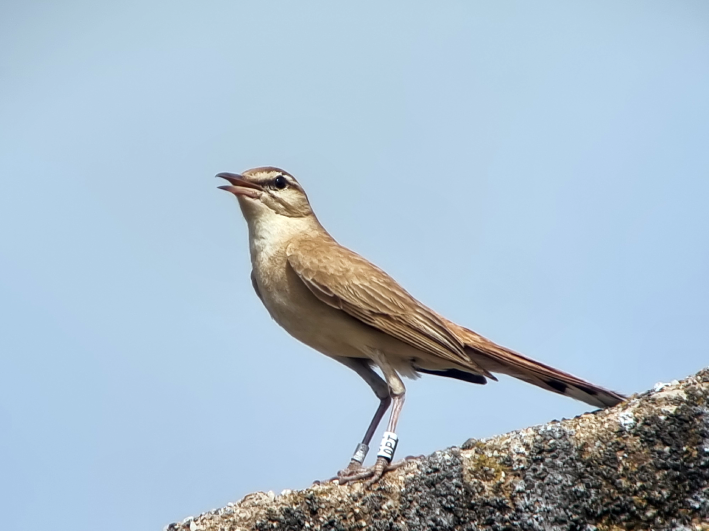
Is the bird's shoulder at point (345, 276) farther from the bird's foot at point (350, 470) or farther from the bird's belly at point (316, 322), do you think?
the bird's foot at point (350, 470)

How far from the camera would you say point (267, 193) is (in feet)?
29.7

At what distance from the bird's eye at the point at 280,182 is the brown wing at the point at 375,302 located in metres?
1.13

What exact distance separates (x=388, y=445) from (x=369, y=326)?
1.47 metres

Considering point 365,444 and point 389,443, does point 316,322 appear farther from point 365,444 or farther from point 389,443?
point 389,443

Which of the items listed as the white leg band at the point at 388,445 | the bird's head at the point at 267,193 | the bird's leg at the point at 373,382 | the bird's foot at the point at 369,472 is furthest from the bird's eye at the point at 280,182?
the bird's foot at the point at 369,472

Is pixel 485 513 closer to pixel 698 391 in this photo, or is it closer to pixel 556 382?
pixel 698 391

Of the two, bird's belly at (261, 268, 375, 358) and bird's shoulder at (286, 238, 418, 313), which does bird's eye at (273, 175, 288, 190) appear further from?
bird's belly at (261, 268, 375, 358)

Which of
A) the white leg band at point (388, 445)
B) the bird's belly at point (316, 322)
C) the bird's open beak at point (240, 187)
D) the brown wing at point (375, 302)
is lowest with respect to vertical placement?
the white leg band at point (388, 445)

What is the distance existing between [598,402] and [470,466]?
309 cm

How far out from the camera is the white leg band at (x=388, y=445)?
256 inches

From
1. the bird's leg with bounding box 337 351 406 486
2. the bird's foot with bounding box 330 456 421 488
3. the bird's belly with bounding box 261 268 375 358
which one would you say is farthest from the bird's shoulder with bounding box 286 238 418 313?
the bird's foot with bounding box 330 456 421 488

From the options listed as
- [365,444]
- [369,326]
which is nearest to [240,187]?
[369,326]

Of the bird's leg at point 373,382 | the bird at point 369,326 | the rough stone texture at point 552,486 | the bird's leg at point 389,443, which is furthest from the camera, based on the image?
the bird's leg at point 373,382

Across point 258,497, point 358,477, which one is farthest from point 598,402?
point 258,497
